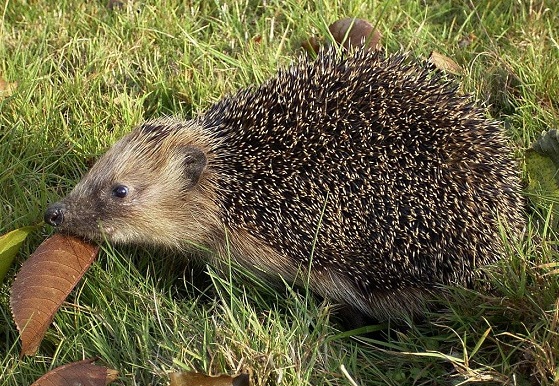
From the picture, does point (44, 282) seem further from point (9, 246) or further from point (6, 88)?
point (6, 88)

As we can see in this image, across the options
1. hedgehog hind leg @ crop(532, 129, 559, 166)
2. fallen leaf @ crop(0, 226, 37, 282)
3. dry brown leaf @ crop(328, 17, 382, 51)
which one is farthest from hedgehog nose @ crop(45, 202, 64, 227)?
hedgehog hind leg @ crop(532, 129, 559, 166)

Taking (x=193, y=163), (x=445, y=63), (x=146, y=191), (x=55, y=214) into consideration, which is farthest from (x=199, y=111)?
(x=445, y=63)

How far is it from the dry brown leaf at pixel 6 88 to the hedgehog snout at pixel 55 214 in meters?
1.30

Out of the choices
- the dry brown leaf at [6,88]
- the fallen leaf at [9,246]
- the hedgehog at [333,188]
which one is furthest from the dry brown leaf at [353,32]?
the fallen leaf at [9,246]

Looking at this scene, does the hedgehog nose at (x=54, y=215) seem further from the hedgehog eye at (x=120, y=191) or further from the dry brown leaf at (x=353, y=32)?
the dry brown leaf at (x=353, y=32)

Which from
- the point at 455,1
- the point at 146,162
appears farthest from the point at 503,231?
the point at 455,1

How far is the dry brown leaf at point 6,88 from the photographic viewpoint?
4.81 m

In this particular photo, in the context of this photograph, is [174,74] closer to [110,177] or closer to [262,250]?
[110,177]

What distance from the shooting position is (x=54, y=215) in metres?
3.79

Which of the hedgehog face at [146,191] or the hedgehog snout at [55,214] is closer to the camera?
the hedgehog snout at [55,214]

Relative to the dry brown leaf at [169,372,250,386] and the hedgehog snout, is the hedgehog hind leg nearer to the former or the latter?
the dry brown leaf at [169,372,250,386]

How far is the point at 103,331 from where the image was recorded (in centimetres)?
358

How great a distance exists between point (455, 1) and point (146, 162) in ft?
9.16

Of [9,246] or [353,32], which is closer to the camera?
[9,246]
